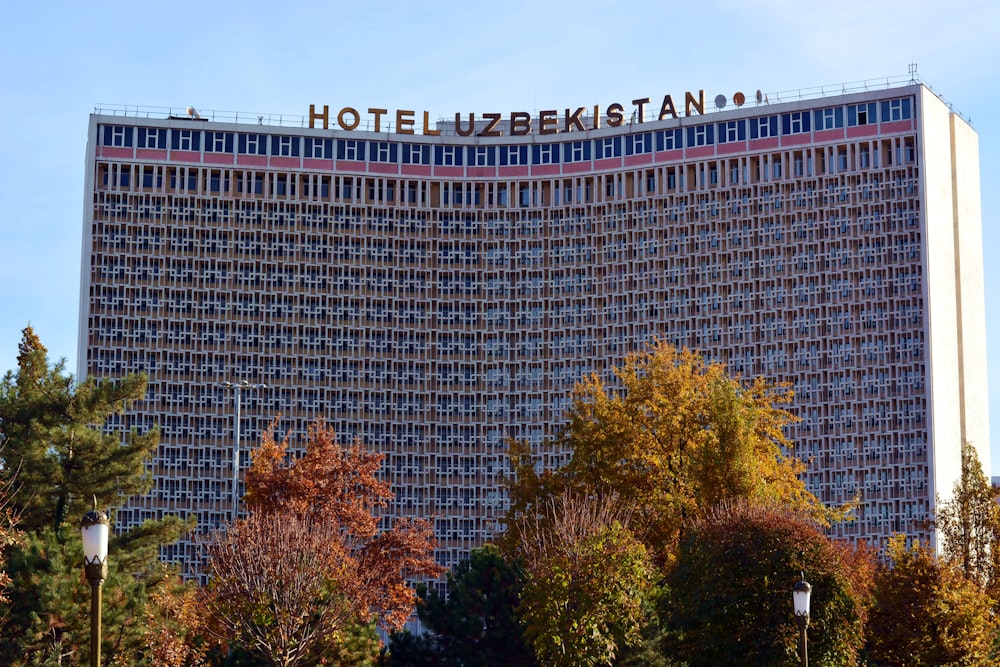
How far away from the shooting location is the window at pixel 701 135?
150125mm

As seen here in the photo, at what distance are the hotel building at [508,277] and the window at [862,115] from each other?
0.35 metres

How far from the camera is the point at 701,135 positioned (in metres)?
150

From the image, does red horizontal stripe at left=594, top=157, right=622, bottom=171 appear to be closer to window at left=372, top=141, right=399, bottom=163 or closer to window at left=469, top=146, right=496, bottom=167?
window at left=469, top=146, right=496, bottom=167

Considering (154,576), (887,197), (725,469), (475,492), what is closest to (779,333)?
(887,197)

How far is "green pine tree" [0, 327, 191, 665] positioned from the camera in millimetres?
60875

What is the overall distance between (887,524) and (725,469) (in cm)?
6109

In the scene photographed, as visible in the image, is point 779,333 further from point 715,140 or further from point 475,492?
point 475,492

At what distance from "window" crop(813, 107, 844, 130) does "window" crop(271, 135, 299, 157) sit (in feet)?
149

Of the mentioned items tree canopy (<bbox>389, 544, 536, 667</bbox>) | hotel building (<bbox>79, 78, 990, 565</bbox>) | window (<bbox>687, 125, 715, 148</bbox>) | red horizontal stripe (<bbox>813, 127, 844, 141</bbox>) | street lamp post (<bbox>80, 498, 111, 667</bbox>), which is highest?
window (<bbox>687, 125, 715, 148</bbox>)

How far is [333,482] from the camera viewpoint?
335ft

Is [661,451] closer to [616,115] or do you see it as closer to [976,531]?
[976,531]

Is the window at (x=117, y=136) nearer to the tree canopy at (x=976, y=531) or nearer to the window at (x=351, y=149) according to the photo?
the window at (x=351, y=149)

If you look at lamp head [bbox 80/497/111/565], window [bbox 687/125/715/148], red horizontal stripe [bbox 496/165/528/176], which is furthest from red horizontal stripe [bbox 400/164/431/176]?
lamp head [bbox 80/497/111/565]

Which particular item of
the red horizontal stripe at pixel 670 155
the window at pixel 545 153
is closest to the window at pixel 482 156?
the window at pixel 545 153
